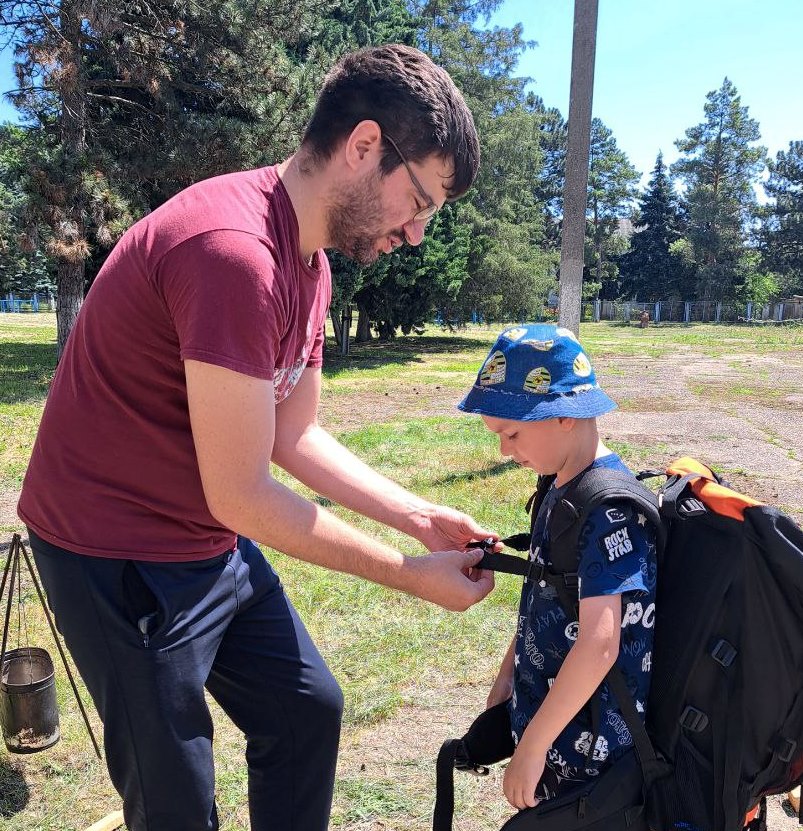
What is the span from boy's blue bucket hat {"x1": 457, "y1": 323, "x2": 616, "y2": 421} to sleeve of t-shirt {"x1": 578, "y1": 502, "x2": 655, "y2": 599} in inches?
9.9

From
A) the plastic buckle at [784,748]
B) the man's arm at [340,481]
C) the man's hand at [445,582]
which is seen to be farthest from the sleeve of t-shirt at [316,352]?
the plastic buckle at [784,748]

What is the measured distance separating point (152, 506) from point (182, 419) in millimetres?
206

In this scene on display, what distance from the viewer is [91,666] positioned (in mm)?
1637

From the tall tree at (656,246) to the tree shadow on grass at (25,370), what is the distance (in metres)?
47.8

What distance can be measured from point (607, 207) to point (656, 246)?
18.0 feet

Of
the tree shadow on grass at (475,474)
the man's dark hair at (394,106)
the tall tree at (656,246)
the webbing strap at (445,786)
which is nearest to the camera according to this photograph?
the man's dark hair at (394,106)

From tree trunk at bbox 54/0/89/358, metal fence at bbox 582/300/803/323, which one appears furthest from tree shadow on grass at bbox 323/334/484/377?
metal fence at bbox 582/300/803/323

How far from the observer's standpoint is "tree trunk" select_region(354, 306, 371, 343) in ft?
77.4

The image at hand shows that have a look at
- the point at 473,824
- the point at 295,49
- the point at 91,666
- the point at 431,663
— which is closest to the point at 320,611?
the point at 431,663

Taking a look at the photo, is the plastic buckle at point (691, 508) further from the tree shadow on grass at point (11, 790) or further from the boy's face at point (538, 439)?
the tree shadow on grass at point (11, 790)

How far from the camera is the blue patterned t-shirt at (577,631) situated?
168cm

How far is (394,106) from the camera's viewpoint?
1.57 meters

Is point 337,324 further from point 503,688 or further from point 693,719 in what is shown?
point 693,719

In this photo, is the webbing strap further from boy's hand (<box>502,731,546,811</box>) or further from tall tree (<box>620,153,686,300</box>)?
tall tree (<box>620,153,686,300</box>)
